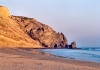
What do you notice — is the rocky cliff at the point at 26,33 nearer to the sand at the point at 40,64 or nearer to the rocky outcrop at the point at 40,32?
the rocky outcrop at the point at 40,32

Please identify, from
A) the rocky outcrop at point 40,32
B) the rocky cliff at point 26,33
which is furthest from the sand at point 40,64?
the rocky outcrop at point 40,32

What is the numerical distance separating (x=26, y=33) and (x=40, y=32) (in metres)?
13.8

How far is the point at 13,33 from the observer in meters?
92.4

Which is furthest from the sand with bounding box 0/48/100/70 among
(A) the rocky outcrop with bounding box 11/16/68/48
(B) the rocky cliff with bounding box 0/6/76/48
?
(A) the rocky outcrop with bounding box 11/16/68/48

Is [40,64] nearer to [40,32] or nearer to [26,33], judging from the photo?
[26,33]

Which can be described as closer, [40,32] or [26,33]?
[26,33]

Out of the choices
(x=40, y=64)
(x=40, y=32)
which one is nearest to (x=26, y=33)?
(x=40, y=32)

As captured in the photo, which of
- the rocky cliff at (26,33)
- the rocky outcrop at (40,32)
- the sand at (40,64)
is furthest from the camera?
the rocky outcrop at (40,32)

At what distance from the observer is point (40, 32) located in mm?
135125

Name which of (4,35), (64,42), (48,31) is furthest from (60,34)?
(4,35)

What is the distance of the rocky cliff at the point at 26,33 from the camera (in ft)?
291

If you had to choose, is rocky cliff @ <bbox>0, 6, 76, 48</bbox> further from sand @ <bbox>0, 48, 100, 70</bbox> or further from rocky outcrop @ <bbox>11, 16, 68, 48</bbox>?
sand @ <bbox>0, 48, 100, 70</bbox>

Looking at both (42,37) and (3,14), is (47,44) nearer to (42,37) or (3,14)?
(42,37)

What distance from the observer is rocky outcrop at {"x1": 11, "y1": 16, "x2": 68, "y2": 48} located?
431 feet
